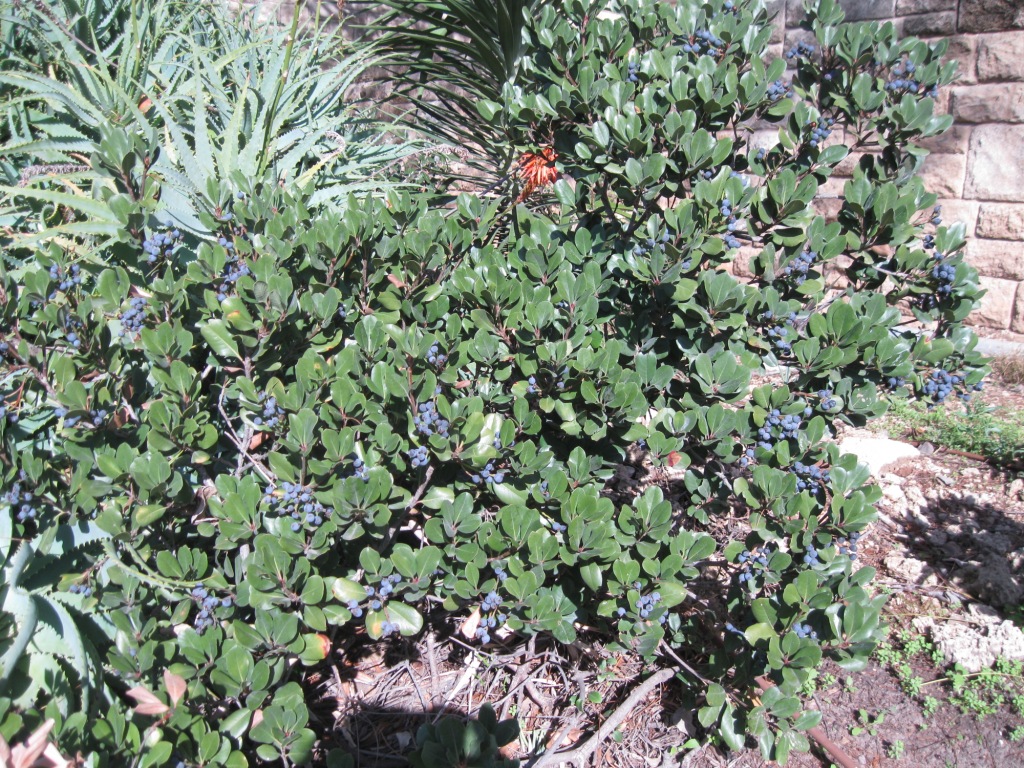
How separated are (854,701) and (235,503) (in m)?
1.82

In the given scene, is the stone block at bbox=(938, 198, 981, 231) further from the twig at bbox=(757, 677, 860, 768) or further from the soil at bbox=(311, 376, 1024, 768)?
the twig at bbox=(757, 677, 860, 768)

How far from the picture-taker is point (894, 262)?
207 cm

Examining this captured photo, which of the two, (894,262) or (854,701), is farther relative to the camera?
(854,701)

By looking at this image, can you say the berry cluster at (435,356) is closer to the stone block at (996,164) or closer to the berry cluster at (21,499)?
the berry cluster at (21,499)

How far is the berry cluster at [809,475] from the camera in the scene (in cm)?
186

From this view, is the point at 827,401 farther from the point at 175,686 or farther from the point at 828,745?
the point at 175,686

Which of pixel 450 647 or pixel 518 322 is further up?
pixel 518 322

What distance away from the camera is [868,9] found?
4.52m

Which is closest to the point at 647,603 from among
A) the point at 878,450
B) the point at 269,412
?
the point at 269,412

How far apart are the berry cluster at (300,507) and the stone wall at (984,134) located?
157 inches

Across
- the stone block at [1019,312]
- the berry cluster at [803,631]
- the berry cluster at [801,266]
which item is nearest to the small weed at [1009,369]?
the stone block at [1019,312]

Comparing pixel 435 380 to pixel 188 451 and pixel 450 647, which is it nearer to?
pixel 188 451

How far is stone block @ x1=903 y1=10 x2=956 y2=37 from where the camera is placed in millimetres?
4359

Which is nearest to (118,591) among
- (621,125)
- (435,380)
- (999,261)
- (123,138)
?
(435,380)
